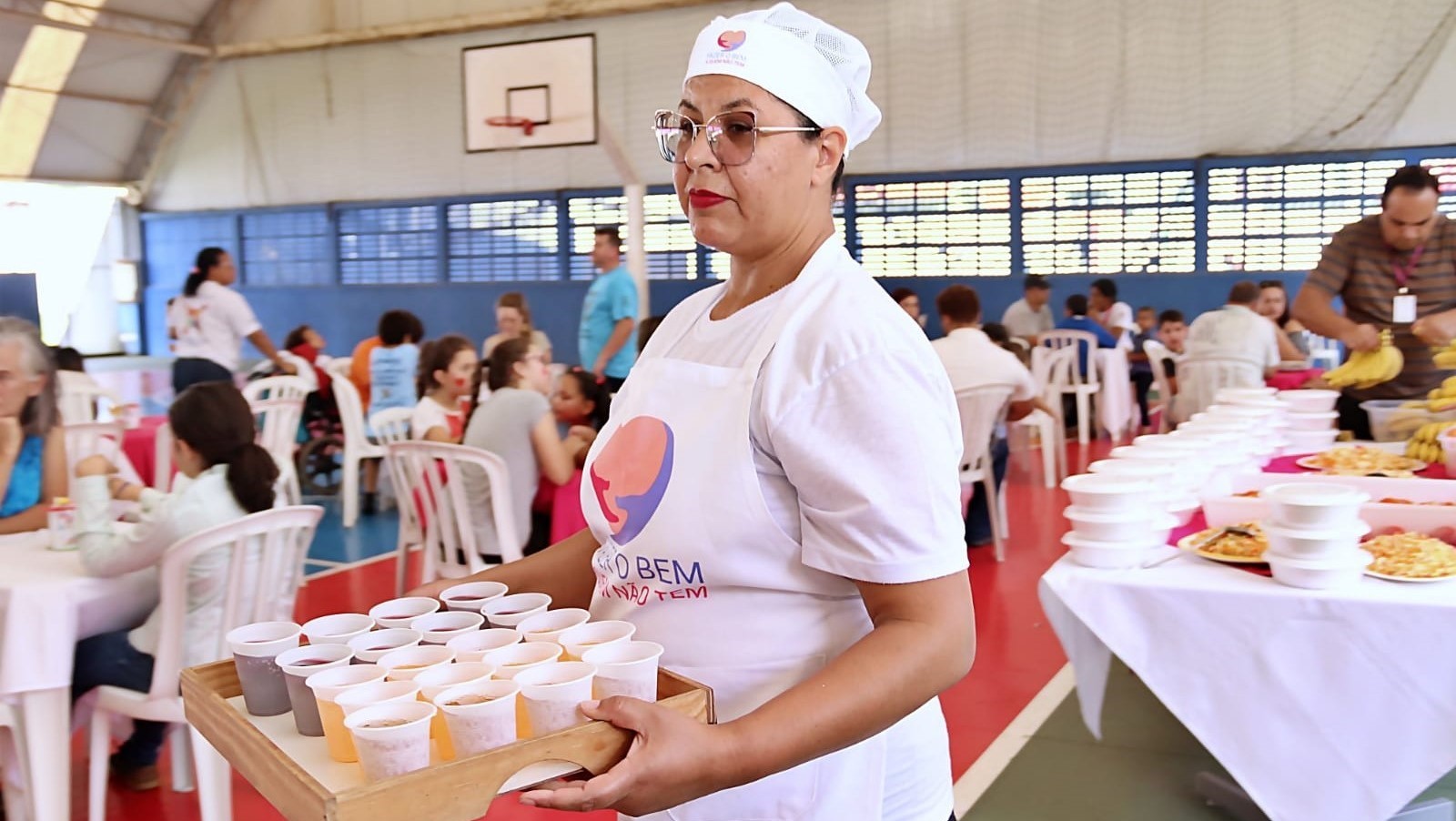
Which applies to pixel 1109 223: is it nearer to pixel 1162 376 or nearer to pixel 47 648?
pixel 1162 376

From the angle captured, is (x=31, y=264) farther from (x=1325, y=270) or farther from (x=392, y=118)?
(x=1325, y=270)

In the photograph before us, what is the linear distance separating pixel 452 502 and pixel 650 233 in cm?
932

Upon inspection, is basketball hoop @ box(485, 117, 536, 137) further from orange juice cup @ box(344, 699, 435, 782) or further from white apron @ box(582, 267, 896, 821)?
orange juice cup @ box(344, 699, 435, 782)

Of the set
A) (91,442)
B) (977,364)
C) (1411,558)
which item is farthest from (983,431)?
(91,442)

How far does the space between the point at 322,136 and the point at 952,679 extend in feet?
50.6

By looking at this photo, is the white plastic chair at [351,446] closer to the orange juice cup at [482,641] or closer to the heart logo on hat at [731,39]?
the orange juice cup at [482,641]

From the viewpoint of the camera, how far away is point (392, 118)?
14422mm

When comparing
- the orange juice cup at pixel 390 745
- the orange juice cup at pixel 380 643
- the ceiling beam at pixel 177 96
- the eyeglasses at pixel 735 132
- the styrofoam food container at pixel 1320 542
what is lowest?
the styrofoam food container at pixel 1320 542

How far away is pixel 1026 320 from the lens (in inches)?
A: 396

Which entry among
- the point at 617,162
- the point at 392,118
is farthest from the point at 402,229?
the point at 617,162

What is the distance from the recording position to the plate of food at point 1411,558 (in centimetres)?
202

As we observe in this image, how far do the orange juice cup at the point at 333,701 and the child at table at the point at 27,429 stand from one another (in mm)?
2606

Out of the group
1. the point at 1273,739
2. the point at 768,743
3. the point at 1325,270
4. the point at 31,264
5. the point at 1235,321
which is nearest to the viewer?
the point at 768,743

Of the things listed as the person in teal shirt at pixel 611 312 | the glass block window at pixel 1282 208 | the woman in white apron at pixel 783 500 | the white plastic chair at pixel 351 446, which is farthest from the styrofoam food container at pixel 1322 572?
the glass block window at pixel 1282 208
